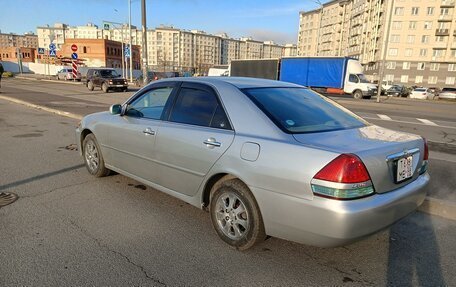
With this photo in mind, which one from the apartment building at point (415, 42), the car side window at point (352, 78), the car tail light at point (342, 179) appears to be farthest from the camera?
the apartment building at point (415, 42)

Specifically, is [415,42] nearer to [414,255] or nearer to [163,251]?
[414,255]

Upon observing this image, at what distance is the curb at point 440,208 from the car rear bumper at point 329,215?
4.81 ft

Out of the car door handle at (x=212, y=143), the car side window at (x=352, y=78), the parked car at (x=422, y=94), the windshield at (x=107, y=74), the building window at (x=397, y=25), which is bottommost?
the parked car at (x=422, y=94)

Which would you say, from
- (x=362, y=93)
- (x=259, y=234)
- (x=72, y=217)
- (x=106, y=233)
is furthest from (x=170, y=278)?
(x=362, y=93)

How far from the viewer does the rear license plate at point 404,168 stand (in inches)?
116

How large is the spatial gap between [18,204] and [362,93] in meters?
28.9

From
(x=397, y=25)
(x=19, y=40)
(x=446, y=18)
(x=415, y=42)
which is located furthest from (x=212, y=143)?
(x=19, y=40)

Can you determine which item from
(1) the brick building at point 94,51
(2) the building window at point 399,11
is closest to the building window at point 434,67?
(2) the building window at point 399,11

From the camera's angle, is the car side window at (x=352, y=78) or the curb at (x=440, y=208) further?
the car side window at (x=352, y=78)

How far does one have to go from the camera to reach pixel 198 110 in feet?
12.2

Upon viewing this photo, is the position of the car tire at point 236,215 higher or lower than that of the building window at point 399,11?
lower

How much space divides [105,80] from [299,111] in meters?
25.5

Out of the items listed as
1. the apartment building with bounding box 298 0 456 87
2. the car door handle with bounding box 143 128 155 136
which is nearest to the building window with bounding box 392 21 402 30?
the apartment building with bounding box 298 0 456 87

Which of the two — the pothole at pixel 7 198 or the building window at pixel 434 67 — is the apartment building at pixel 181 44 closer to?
the building window at pixel 434 67
